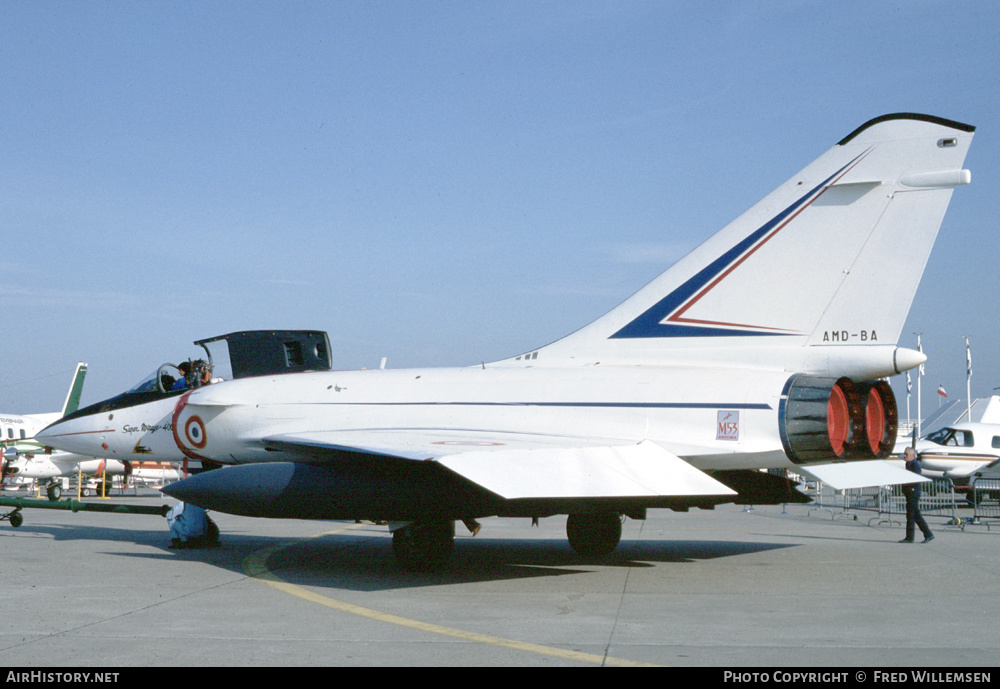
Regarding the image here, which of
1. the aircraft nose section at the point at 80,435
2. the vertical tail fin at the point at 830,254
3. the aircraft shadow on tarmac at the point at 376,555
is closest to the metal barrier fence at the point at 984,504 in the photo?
the aircraft shadow on tarmac at the point at 376,555

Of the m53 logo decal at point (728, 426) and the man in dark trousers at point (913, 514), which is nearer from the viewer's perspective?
the m53 logo decal at point (728, 426)

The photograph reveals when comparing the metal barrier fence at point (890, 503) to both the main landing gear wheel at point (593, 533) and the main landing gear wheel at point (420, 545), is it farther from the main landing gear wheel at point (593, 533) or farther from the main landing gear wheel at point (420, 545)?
the main landing gear wheel at point (420, 545)

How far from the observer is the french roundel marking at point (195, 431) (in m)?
12.3

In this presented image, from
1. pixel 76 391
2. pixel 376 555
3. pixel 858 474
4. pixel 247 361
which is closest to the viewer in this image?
pixel 858 474

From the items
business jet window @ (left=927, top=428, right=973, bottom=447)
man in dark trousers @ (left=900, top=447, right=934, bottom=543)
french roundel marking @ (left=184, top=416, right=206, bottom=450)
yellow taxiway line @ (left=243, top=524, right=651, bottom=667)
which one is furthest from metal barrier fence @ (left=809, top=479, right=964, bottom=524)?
yellow taxiway line @ (left=243, top=524, right=651, bottom=667)

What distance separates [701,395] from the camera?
9.21 metres

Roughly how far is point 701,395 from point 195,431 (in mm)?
6940

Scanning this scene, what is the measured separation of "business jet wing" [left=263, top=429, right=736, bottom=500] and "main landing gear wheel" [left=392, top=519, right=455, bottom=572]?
3.27 feet

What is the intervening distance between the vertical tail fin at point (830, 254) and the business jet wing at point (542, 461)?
1.51 m

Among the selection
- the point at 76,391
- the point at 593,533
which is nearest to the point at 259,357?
the point at 593,533

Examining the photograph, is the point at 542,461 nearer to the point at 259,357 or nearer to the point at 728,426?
the point at 728,426

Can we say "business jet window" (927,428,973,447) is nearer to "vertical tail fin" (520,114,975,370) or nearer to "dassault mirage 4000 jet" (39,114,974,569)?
"dassault mirage 4000 jet" (39,114,974,569)

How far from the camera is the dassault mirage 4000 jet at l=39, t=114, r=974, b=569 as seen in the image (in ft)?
28.8

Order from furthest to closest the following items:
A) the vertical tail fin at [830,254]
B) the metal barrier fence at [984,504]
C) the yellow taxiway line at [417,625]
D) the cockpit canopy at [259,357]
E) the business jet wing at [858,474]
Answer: the metal barrier fence at [984,504] → the cockpit canopy at [259,357] → the business jet wing at [858,474] → the vertical tail fin at [830,254] → the yellow taxiway line at [417,625]
